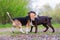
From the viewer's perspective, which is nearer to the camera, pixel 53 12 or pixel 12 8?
pixel 12 8

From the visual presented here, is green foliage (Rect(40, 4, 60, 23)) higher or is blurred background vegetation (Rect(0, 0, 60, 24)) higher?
blurred background vegetation (Rect(0, 0, 60, 24))

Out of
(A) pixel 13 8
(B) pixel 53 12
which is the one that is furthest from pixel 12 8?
(B) pixel 53 12

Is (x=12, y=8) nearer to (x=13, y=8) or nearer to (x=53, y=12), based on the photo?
(x=13, y=8)

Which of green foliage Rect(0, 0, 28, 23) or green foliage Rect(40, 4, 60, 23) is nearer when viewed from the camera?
green foliage Rect(0, 0, 28, 23)

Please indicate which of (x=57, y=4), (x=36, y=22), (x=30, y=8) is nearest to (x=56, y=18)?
(x=57, y=4)

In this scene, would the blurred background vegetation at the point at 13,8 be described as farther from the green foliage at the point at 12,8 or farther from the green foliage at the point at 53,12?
the green foliage at the point at 53,12

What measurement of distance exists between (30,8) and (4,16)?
3.21m

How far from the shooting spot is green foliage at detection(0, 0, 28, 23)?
2656 centimetres

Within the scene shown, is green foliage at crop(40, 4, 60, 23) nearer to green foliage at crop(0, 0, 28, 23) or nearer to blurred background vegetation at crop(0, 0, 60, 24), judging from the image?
blurred background vegetation at crop(0, 0, 60, 24)

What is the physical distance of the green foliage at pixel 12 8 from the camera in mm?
26562

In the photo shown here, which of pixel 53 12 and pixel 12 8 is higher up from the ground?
pixel 12 8

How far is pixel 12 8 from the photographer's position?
2678 centimetres

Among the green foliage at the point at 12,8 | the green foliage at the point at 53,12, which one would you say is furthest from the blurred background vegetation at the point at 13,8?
the green foliage at the point at 53,12

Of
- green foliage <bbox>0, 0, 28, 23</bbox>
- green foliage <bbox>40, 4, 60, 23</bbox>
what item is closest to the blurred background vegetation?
green foliage <bbox>0, 0, 28, 23</bbox>
